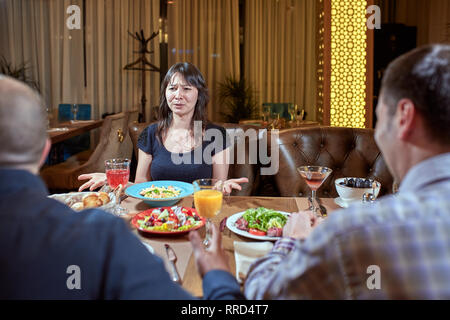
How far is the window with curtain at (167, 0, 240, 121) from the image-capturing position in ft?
23.4

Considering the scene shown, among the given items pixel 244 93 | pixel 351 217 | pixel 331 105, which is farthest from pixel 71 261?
pixel 244 93

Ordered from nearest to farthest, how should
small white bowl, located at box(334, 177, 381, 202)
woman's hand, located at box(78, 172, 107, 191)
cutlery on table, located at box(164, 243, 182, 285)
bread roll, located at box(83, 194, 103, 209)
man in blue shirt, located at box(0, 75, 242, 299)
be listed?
man in blue shirt, located at box(0, 75, 242, 299), cutlery on table, located at box(164, 243, 182, 285), bread roll, located at box(83, 194, 103, 209), small white bowl, located at box(334, 177, 381, 202), woman's hand, located at box(78, 172, 107, 191)

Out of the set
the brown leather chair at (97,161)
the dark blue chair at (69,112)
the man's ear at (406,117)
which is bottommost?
the brown leather chair at (97,161)

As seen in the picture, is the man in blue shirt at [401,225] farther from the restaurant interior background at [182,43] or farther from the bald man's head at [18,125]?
the restaurant interior background at [182,43]

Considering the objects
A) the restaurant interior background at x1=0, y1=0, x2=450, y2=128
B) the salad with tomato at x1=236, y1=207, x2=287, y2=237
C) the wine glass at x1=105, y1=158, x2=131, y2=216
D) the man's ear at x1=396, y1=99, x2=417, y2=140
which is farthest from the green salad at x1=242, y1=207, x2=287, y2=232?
the restaurant interior background at x1=0, y1=0, x2=450, y2=128

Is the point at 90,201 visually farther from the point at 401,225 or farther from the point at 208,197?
the point at 401,225

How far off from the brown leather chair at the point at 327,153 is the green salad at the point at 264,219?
2.89ft

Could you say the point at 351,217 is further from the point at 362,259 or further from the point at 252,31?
the point at 252,31

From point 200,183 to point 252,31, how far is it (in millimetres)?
6348

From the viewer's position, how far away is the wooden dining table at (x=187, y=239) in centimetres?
110

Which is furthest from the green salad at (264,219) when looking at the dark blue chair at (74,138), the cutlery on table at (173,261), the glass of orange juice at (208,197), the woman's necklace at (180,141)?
the dark blue chair at (74,138)

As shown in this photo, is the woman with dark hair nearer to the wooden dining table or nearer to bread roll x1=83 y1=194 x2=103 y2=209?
the wooden dining table

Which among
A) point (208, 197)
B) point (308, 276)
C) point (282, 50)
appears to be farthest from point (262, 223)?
point (282, 50)

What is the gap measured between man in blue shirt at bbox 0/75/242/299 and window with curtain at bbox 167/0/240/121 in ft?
21.8
